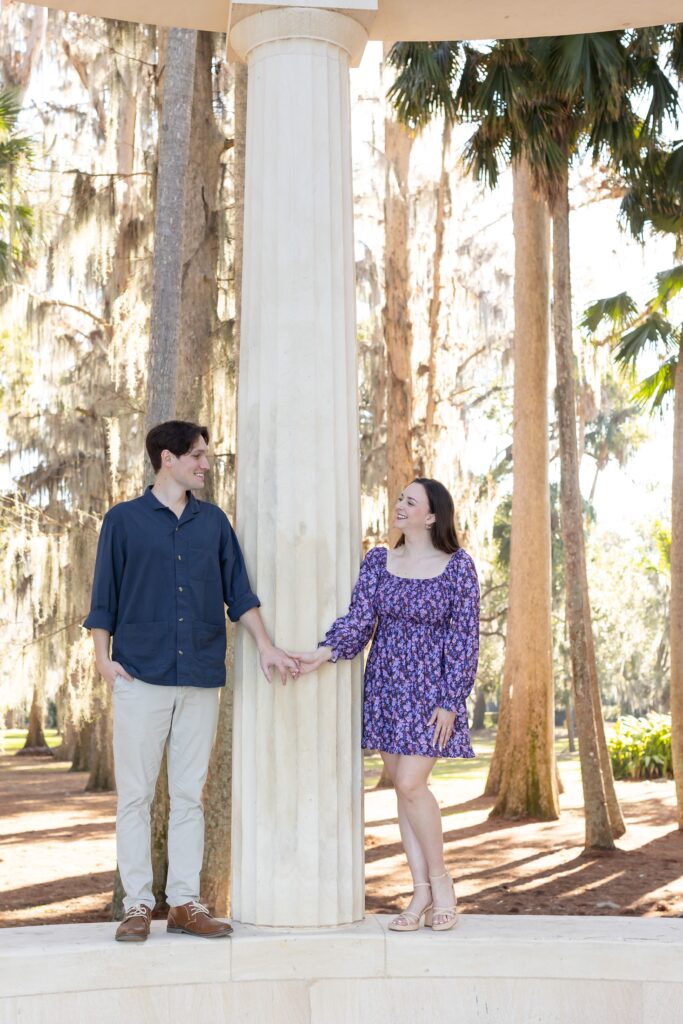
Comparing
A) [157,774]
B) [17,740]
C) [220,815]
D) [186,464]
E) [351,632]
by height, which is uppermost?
[186,464]

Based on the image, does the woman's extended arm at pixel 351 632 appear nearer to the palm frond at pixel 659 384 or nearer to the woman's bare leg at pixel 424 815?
the woman's bare leg at pixel 424 815

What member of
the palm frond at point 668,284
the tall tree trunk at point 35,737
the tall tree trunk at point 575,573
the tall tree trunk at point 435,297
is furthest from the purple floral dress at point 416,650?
the tall tree trunk at point 35,737

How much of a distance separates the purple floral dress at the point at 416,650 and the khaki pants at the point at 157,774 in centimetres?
65

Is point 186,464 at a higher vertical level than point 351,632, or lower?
higher

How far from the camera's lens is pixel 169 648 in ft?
14.1

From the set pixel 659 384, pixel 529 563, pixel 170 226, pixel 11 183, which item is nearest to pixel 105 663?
pixel 170 226

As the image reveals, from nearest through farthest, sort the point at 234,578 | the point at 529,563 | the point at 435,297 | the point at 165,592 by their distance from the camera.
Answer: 1. the point at 165,592
2. the point at 234,578
3. the point at 529,563
4. the point at 435,297

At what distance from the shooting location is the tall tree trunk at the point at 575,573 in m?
11.8

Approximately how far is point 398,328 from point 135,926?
13.3 metres

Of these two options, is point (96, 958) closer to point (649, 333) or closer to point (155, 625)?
point (155, 625)

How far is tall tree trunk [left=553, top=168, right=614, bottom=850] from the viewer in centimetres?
1177

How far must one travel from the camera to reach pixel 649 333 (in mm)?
14359

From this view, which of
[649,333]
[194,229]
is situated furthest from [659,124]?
[194,229]

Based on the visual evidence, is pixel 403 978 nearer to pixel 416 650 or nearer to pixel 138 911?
pixel 138 911
